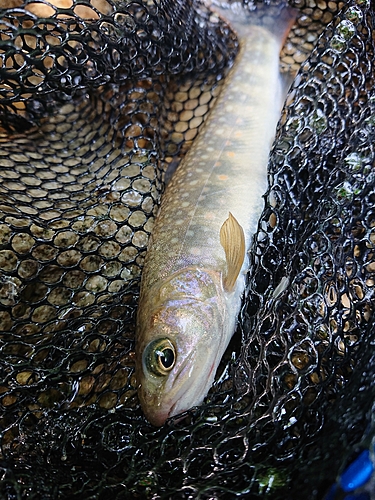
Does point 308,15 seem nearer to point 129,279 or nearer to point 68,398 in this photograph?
point 129,279

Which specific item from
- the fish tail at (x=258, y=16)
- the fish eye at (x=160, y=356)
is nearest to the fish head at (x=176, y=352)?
the fish eye at (x=160, y=356)

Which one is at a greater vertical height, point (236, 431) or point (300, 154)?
point (300, 154)

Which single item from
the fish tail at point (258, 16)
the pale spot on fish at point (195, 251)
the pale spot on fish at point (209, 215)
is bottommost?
the pale spot on fish at point (195, 251)

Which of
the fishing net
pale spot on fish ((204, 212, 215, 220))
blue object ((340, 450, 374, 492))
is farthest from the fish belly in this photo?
blue object ((340, 450, 374, 492))

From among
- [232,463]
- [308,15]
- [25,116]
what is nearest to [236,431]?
[232,463]

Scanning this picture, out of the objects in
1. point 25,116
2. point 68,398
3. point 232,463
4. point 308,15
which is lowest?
point 68,398

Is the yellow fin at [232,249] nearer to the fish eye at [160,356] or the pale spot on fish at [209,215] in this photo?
the pale spot on fish at [209,215]

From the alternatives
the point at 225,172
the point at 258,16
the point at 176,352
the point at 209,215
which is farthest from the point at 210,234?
the point at 258,16
